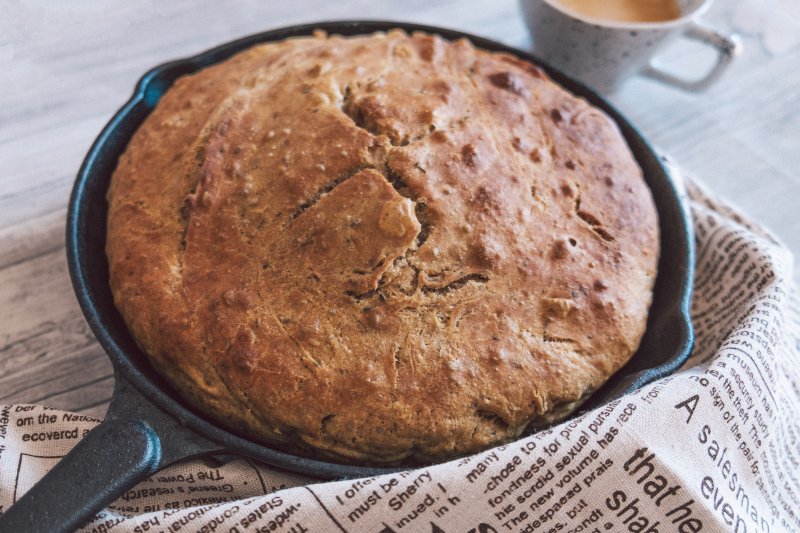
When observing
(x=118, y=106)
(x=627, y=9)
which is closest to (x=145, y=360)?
(x=118, y=106)

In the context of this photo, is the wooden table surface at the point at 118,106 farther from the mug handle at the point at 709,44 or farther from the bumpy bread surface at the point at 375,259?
the bumpy bread surface at the point at 375,259

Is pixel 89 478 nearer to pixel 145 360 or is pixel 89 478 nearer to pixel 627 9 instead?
pixel 145 360

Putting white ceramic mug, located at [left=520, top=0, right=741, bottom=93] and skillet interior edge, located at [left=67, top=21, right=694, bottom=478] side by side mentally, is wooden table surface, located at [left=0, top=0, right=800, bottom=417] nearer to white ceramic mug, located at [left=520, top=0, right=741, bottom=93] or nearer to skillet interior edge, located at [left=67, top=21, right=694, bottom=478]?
white ceramic mug, located at [left=520, top=0, right=741, bottom=93]

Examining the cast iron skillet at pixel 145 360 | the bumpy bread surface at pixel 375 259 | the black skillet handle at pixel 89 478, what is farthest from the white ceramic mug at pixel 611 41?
the black skillet handle at pixel 89 478

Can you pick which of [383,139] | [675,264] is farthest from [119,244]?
[675,264]

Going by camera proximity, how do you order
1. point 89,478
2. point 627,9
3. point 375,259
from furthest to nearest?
1. point 627,9
2. point 375,259
3. point 89,478

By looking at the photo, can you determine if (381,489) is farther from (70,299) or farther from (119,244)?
(70,299)
